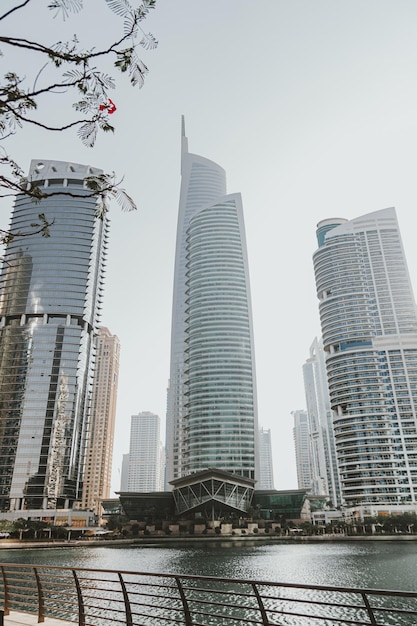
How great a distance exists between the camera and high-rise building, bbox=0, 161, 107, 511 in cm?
11844

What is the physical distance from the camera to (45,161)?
15575cm

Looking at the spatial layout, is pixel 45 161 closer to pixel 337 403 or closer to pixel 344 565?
pixel 337 403

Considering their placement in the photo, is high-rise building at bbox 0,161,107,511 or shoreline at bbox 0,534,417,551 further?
high-rise building at bbox 0,161,107,511

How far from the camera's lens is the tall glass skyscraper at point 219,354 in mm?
153250

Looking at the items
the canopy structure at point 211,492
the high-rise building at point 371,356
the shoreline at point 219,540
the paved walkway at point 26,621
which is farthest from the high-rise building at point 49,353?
the paved walkway at point 26,621

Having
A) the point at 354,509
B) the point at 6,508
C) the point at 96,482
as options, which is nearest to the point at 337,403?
the point at 354,509

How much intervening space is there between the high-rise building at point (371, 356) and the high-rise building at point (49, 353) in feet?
251

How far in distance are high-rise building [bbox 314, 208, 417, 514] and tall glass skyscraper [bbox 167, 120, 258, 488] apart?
98.7 ft

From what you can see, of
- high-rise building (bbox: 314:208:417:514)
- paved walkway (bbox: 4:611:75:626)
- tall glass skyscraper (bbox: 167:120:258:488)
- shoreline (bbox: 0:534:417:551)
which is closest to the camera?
paved walkway (bbox: 4:611:75:626)

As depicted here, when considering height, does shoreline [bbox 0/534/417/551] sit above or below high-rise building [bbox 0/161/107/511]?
below

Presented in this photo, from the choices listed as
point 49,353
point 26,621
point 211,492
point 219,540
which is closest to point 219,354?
point 211,492

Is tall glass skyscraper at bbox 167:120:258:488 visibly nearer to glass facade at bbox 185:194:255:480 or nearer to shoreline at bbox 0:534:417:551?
glass facade at bbox 185:194:255:480

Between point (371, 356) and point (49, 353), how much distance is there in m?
95.9

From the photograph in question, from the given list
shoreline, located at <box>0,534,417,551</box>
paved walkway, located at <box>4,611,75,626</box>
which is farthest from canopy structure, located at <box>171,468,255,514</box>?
paved walkway, located at <box>4,611,75,626</box>
